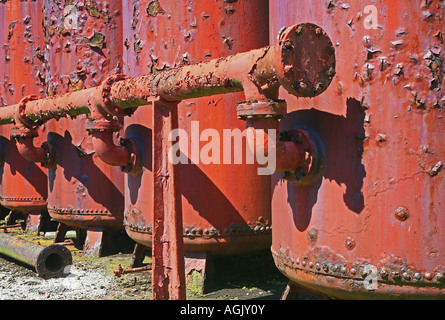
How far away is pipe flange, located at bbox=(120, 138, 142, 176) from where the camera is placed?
5.48 metres

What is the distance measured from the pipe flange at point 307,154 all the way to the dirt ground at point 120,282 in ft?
4.22

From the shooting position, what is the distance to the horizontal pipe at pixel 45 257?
229 inches

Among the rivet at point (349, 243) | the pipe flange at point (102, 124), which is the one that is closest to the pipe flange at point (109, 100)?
the pipe flange at point (102, 124)

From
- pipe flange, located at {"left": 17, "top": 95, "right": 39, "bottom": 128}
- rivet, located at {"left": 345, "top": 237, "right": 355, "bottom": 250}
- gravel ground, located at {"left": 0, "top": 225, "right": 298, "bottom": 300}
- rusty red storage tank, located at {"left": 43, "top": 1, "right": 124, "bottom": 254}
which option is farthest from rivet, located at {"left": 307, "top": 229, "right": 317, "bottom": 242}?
pipe flange, located at {"left": 17, "top": 95, "right": 39, "bottom": 128}

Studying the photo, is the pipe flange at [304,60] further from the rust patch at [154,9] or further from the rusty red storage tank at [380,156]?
the rust patch at [154,9]

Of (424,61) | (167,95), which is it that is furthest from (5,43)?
(424,61)

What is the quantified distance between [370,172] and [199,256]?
2.32 m

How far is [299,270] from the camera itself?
3.68 meters

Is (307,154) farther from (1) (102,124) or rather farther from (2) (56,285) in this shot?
(2) (56,285)

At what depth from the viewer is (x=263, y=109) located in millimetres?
3381

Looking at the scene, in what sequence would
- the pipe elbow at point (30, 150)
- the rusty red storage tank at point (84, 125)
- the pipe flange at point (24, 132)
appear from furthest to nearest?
1. the pipe elbow at point (30, 150)
2. the pipe flange at point (24, 132)
3. the rusty red storage tank at point (84, 125)

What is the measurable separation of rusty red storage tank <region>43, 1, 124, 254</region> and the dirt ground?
1.97 ft

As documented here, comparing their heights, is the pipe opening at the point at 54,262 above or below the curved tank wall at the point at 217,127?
below

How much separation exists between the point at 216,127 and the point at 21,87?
5047 millimetres
